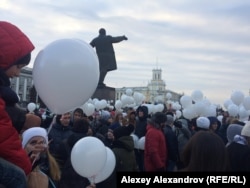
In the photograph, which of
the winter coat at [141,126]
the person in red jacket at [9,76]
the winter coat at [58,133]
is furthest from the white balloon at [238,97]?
the person in red jacket at [9,76]

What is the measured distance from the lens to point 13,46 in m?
2.15

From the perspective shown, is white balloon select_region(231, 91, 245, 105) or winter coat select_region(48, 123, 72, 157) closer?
winter coat select_region(48, 123, 72, 157)

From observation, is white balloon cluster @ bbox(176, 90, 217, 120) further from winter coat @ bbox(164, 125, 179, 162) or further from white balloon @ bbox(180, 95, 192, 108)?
winter coat @ bbox(164, 125, 179, 162)

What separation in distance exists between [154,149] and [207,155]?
4.18m

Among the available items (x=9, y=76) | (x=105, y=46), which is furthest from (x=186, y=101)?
(x=9, y=76)

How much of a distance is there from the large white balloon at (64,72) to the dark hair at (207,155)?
986mm

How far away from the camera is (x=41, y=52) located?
2.93m

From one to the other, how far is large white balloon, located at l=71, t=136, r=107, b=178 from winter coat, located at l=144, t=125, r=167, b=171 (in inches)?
120

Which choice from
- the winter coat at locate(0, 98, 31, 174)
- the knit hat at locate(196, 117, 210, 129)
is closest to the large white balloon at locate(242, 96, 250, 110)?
the knit hat at locate(196, 117, 210, 129)

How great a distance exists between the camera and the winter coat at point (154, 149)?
6.55 m

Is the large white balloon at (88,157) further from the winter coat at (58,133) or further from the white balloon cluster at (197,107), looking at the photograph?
the white balloon cluster at (197,107)

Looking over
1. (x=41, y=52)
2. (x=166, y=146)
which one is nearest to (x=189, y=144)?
(x=41, y=52)

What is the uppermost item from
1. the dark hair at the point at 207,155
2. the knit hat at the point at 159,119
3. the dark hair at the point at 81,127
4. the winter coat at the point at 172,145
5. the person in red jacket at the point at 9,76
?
the person in red jacket at the point at 9,76

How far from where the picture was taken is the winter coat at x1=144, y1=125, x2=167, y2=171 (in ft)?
21.5
